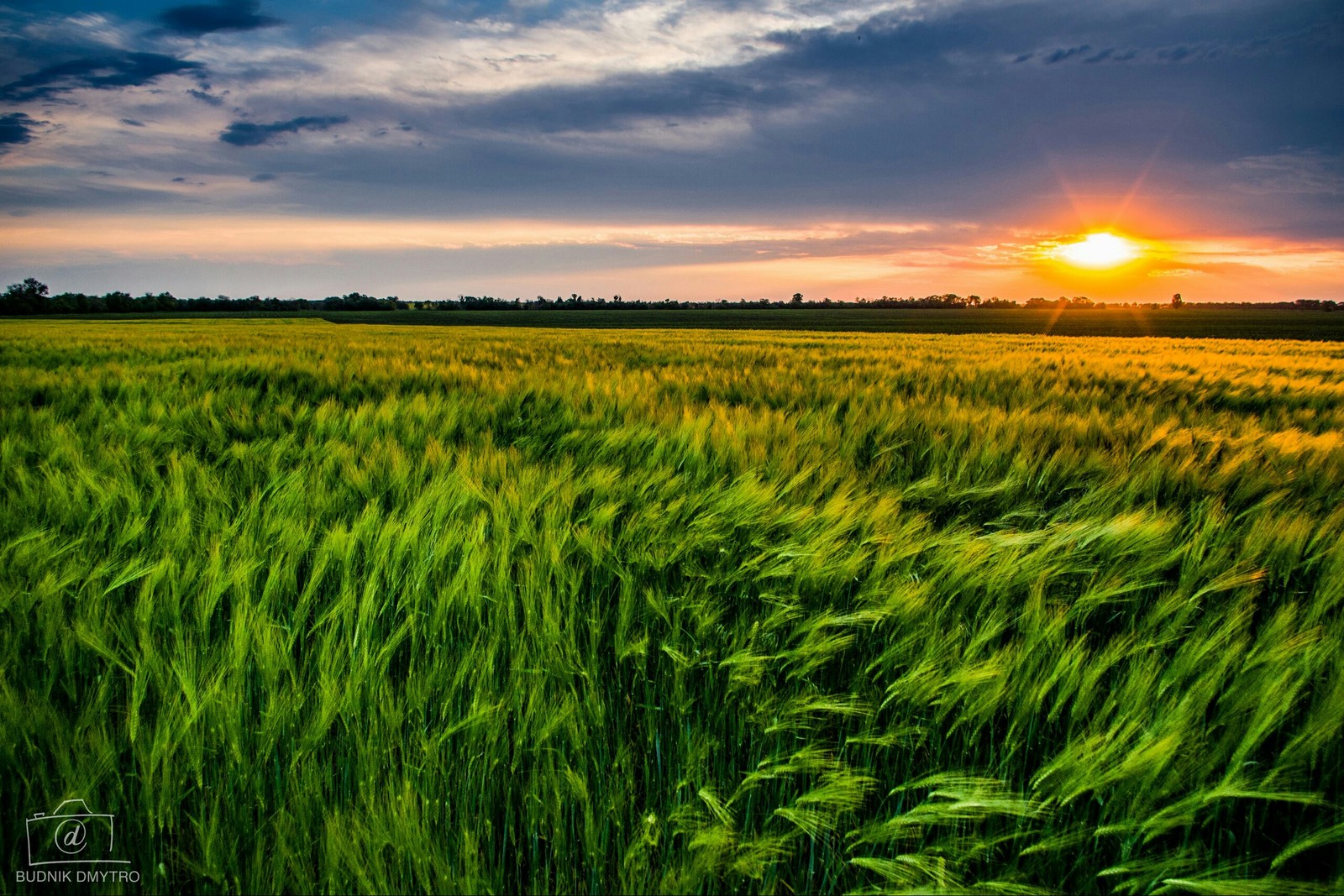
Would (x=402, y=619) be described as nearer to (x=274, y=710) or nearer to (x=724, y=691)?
(x=274, y=710)

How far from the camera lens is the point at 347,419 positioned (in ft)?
9.89

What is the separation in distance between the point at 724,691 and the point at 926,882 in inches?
15.2

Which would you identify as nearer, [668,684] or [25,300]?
[668,684]

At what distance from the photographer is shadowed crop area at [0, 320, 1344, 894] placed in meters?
0.81
